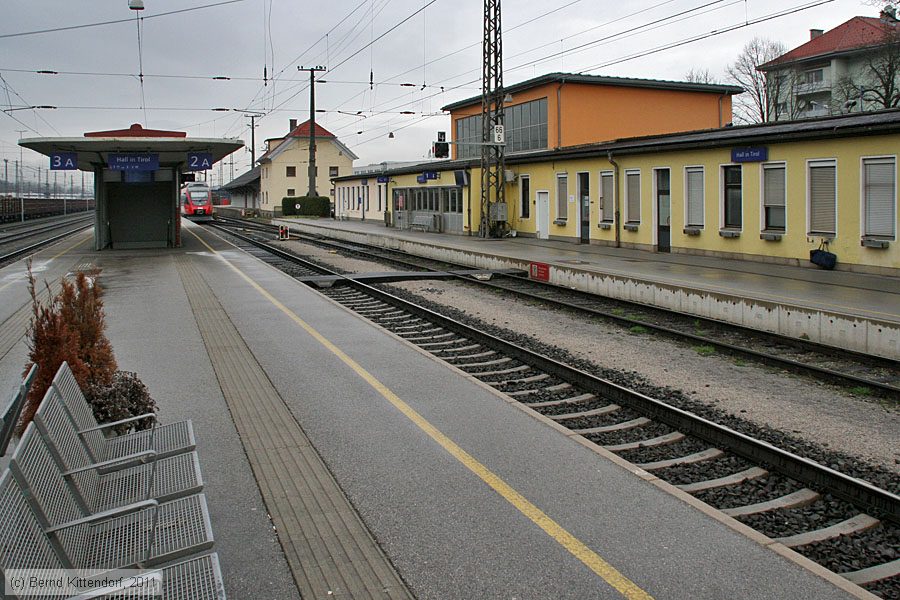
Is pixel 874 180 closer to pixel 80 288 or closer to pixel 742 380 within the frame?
pixel 742 380

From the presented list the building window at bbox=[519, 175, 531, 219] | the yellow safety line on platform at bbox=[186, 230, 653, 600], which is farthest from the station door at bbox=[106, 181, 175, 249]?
the yellow safety line on platform at bbox=[186, 230, 653, 600]

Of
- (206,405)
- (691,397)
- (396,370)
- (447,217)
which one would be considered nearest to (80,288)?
(206,405)

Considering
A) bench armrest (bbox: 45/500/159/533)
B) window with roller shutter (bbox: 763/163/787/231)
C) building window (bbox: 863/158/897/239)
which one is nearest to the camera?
bench armrest (bbox: 45/500/159/533)

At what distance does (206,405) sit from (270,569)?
3977 millimetres

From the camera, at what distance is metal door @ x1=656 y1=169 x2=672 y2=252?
27.7 metres

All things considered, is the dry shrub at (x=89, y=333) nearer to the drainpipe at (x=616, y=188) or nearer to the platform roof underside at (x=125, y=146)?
the platform roof underside at (x=125, y=146)

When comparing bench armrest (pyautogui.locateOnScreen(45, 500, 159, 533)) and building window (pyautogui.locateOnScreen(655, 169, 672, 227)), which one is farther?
building window (pyautogui.locateOnScreen(655, 169, 672, 227))

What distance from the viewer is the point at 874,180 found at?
20234 millimetres

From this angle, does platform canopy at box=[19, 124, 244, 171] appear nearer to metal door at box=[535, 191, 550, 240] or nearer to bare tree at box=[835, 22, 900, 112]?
→ metal door at box=[535, 191, 550, 240]

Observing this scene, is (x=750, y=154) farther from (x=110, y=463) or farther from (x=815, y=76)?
(x=815, y=76)

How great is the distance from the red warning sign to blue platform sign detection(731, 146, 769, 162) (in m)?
7.08

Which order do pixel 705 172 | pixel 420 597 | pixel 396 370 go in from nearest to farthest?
pixel 420 597, pixel 396 370, pixel 705 172

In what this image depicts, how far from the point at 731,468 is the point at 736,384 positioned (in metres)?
3.28

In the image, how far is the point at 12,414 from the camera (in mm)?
6844
